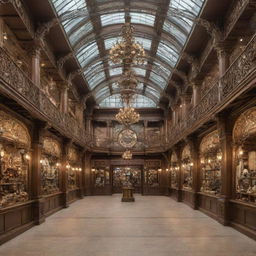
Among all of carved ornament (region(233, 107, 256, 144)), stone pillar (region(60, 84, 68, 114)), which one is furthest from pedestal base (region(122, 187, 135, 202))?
carved ornament (region(233, 107, 256, 144))

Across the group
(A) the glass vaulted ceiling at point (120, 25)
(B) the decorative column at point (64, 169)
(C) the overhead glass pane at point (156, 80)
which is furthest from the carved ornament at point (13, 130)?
(C) the overhead glass pane at point (156, 80)

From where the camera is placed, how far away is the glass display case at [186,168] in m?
19.4

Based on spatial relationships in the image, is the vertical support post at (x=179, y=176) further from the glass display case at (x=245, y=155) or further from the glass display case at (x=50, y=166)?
the glass display case at (x=245, y=155)

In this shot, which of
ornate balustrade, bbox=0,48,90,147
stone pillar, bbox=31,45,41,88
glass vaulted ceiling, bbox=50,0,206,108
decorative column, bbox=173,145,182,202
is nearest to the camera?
ornate balustrade, bbox=0,48,90,147

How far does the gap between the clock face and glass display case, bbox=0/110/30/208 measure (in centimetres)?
1761

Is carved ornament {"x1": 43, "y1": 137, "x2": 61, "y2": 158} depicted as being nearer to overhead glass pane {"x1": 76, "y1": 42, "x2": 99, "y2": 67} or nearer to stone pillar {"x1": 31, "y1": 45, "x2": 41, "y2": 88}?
stone pillar {"x1": 31, "y1": 45, "x2": 41, "y2": 88}

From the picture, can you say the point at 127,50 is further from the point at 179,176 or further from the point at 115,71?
the point at 115,71

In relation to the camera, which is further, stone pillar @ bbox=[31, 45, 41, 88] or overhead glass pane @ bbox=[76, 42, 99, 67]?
overhead glass pane @ bbox=[76, 42, 99, 67]

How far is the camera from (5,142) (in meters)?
10.6

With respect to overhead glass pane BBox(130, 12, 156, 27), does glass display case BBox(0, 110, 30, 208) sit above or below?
below

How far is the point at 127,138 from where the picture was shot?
30.1 metres

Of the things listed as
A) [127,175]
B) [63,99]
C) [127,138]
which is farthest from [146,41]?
[127,175]

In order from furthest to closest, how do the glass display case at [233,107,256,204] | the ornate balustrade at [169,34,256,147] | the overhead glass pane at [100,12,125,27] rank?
the overhead glass pane at [100,12,125,27]
the glass display case at [233,107,256,204]
the ornate balustrade at [169,34,256,147]

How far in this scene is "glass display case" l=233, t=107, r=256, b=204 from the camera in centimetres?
1051
